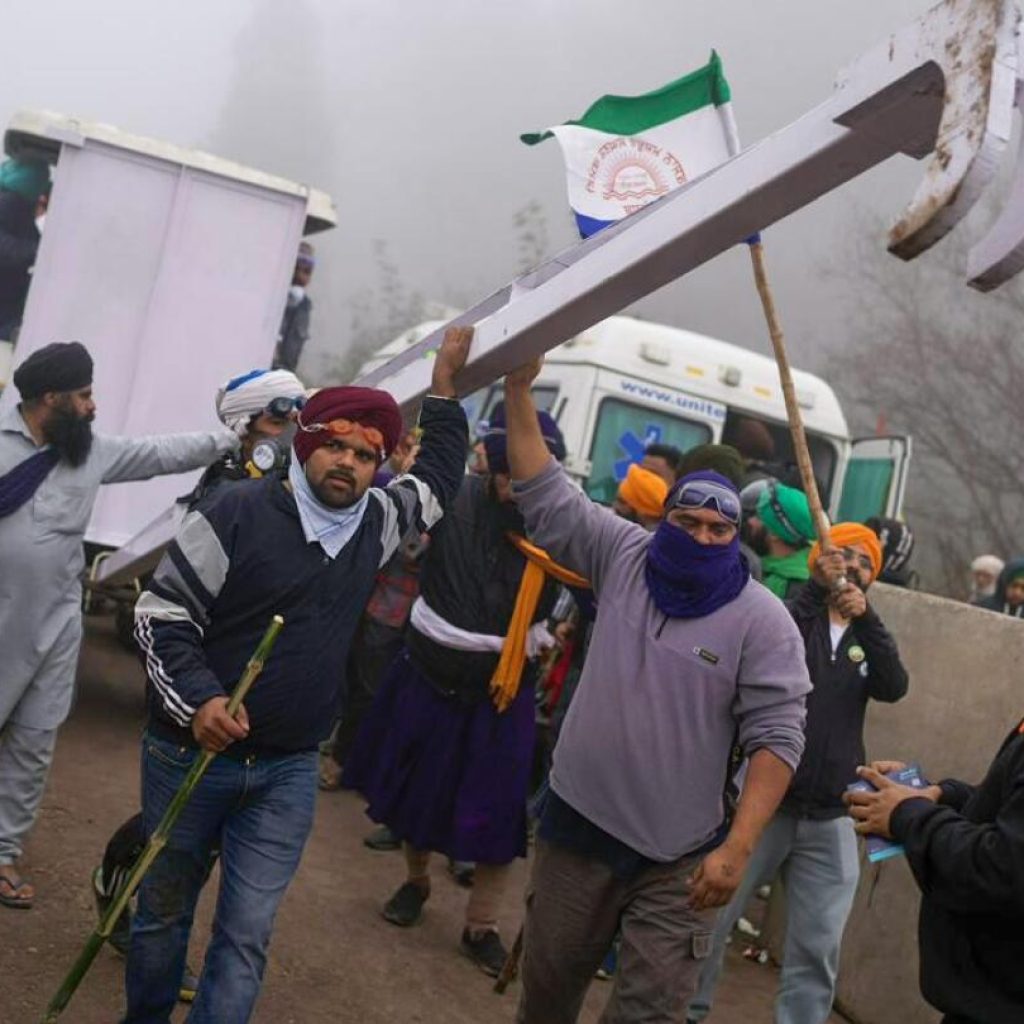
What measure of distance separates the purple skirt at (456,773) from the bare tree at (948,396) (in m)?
13.1

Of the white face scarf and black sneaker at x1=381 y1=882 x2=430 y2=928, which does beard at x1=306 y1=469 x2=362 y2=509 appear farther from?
black sneaker at x1=381 y1=882 x2=430 y2=928

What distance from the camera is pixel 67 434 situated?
521 centimetres

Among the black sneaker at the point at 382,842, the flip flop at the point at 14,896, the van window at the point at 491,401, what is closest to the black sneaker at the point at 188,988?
the flip flop at the point at 14,896

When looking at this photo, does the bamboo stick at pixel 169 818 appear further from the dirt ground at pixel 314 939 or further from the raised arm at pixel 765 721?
the raised arm at pixel 765 721

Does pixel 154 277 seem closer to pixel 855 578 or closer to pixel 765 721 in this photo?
pixel 855 578

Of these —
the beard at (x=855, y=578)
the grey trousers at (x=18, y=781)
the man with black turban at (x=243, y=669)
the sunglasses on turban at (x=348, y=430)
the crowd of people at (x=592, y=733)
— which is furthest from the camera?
the grey trousers at (x=18, y=781)

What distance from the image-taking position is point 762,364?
33.8 feet

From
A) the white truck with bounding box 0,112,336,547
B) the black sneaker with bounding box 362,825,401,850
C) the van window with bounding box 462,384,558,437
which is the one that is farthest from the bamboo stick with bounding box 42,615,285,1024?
the van window with bounding box 462,384,558,437

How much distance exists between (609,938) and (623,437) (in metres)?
5.81

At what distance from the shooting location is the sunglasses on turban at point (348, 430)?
371 cm

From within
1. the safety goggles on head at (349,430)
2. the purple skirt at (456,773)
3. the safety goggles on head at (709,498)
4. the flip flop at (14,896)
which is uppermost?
the safety goggles on head at (709,498)

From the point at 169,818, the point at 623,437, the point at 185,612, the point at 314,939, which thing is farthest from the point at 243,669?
the point at 623,437

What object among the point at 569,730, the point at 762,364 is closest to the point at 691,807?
the point at 569,730

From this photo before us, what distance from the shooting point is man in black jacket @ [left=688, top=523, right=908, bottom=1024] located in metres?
4.86
